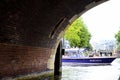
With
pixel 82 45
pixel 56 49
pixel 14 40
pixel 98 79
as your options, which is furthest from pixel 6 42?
pixel 82 45

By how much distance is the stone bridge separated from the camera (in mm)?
13548

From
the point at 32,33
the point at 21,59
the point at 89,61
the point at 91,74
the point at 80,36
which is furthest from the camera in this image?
the point at 80,36

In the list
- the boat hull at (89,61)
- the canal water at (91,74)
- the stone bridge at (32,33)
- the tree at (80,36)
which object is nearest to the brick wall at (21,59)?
the stone bridge at (32,33)

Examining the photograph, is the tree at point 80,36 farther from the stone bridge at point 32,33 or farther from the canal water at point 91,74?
the stone bridge at point 32,33

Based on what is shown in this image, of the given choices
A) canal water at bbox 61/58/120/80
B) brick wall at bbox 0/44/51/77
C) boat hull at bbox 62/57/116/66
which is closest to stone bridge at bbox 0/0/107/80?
brick wall at bbox 0/44/51/77

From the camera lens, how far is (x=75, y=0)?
16.2 m

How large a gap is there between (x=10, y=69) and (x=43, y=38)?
4.94 m

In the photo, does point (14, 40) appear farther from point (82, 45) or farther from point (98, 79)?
point (82, 45)

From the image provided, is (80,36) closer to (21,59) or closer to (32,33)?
(32,33)

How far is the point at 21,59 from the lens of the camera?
15977 mm

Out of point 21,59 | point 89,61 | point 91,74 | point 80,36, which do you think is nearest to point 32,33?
point 21,59

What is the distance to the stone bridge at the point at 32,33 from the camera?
1355 cm

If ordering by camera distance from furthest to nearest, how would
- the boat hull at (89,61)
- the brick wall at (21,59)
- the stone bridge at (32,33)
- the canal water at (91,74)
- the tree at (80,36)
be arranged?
the tree at (80,36)
the boat hull at (89,61)
the canal water at (91,74)
the brick wall at (21,59)
the stone bridge at (32,33)

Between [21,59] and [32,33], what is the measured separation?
152 cm
